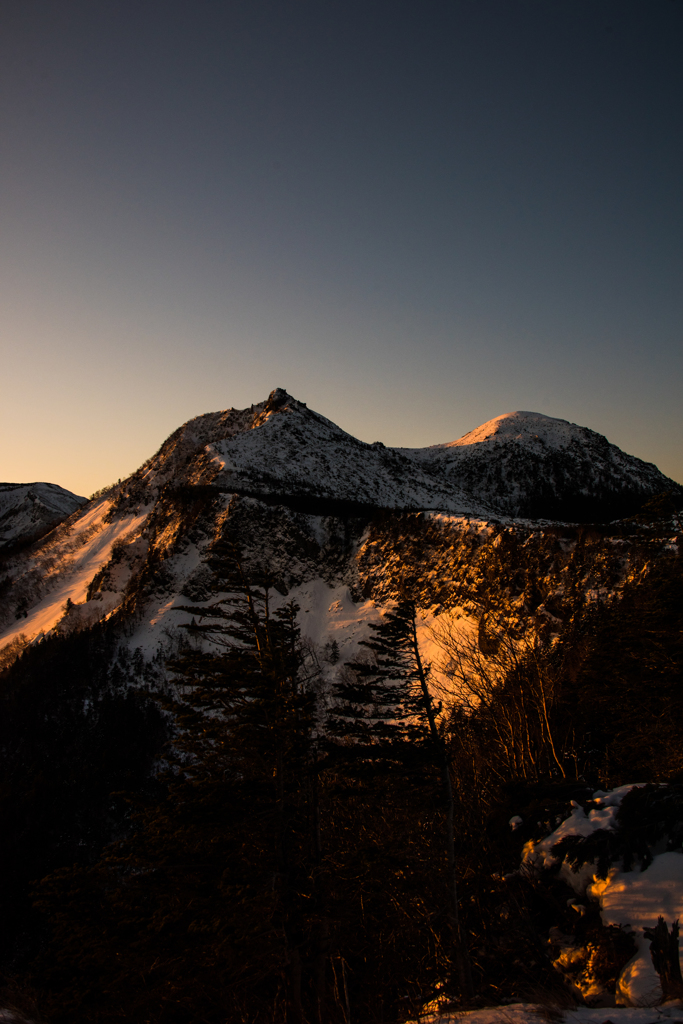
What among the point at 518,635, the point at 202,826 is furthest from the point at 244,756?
the point at 518,635

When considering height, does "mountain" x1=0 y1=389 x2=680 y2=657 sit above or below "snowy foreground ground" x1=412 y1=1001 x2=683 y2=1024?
above

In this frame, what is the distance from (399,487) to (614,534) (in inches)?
1234

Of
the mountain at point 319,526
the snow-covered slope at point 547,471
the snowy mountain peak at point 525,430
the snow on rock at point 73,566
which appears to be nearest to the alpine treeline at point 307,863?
the mountain at point 319,526

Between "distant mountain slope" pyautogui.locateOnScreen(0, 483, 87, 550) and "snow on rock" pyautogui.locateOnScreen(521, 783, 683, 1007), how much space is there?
8967 centimetres

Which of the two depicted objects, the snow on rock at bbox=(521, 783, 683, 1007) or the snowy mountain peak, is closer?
the snow on rock at bbox=(521, 783, 683, 1007)

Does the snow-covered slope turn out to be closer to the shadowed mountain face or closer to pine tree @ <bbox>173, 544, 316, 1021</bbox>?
the shadowed mountain face

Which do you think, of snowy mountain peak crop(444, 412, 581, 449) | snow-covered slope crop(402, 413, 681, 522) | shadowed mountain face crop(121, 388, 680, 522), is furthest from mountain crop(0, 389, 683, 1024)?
snowy mountain peak crop(444, 412, 581, 449)

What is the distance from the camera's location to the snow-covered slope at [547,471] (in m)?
70.9

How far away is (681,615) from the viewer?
17641 millimetres

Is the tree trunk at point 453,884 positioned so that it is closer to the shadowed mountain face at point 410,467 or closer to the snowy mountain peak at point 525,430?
the shadowed mountain face at point 410,467

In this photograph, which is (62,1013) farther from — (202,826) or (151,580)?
(151,580)

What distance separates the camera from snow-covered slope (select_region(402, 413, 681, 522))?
2790 inches

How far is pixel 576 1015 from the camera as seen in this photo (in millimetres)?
4711

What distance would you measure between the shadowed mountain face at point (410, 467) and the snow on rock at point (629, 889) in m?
38.8
